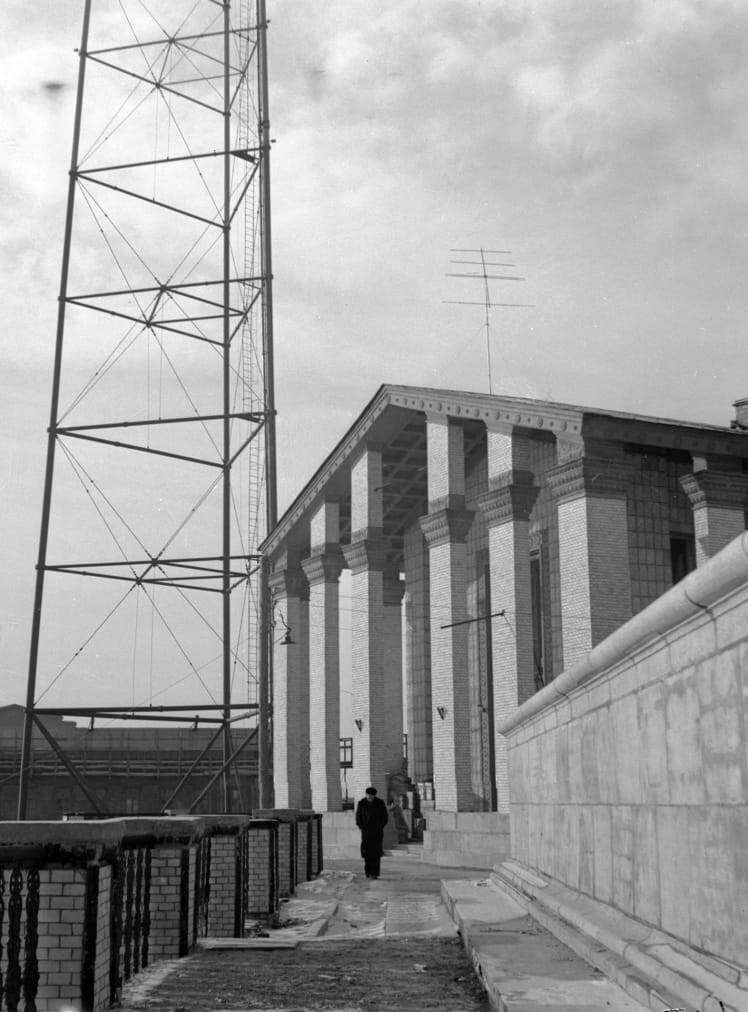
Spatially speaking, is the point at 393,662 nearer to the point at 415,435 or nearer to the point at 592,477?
the point at 415,435

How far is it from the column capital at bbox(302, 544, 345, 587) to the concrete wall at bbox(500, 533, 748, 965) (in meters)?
24.3

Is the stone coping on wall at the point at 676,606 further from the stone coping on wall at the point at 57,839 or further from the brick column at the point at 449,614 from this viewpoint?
the brick column at the point at 449,614

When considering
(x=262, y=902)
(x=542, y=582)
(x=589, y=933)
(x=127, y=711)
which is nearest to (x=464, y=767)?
(x=542, y=582)

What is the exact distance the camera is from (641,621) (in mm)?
7492

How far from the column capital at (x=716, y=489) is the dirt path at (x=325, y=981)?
14793 mm

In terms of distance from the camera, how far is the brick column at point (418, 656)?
37500 mm

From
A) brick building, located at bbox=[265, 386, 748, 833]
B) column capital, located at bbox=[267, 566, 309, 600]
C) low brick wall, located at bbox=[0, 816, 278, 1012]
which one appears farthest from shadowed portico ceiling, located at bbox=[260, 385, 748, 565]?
low brick wall, located at bbox=[0, 816, 278, 1012]

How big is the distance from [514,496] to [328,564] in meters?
10.4


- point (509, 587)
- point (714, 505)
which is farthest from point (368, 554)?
point (714, 505)

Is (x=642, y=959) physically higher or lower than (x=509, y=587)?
lower

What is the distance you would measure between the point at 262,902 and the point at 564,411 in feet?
42.2

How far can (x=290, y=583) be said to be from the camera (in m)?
A: 38.5

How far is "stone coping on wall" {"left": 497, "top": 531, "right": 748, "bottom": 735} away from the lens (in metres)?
5.67

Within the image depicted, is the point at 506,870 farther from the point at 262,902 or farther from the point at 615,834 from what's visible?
the point at 615,834
